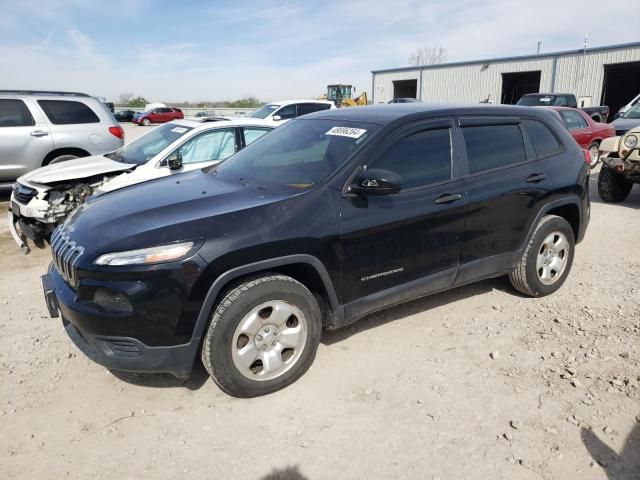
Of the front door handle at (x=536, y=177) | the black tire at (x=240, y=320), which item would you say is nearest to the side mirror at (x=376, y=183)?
the black tire at (x=240, y=320)

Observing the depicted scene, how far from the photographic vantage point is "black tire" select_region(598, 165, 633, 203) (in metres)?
8.11

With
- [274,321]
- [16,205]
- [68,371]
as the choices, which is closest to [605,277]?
[274,321]

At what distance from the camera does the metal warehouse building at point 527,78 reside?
1023 inches

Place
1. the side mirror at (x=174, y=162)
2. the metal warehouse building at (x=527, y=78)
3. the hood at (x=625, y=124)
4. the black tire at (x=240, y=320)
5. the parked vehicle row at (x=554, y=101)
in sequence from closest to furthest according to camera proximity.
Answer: the black tire at (x=240, y=320)
the side mirror at (x=174, y=162)
the hood at (x=625, y=124)
the parked vehicle row at (x=554, y=101)
the metal warehouse building at (x=527, y=78)

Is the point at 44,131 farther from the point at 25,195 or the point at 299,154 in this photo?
the point at 299,154

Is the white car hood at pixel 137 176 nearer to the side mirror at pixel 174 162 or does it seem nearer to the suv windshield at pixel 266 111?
the side mirror at pixel 174 162

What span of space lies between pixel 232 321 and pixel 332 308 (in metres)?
0.70

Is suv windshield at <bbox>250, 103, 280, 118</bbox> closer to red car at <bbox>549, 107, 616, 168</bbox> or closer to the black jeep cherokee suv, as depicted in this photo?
red car at <bbox>549, 107, 616, 168</bbox>

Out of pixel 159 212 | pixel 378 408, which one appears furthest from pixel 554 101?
pixel 159 212

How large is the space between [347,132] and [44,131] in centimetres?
Result: 696

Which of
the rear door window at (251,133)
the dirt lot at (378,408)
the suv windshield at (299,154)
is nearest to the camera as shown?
the dirt lot at (378,408)

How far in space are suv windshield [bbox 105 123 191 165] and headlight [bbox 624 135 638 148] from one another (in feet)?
21.6

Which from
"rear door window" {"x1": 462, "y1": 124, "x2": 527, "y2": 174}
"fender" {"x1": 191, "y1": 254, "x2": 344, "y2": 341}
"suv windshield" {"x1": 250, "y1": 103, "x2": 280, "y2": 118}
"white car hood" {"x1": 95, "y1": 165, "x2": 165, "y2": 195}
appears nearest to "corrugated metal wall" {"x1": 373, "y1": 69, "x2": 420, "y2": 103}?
"suv windshield" {"x1": 250, "y1": 103, "x2": 280, "y2": 118}

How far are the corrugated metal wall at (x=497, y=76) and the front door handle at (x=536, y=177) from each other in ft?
69.4
